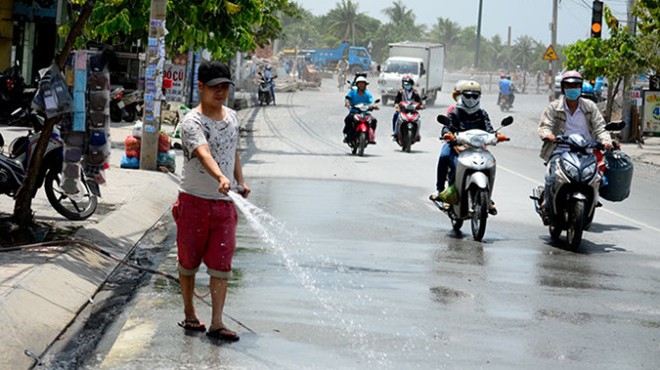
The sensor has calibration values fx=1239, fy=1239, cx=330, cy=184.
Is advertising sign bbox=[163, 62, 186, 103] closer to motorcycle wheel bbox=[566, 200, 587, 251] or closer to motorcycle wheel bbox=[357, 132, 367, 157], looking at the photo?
motorcycle wheel bbox=[357, 132, 367, 157]

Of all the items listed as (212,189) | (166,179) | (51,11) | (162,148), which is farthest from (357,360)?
(51,11)

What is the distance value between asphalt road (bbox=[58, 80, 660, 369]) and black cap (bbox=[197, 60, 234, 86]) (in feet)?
2.66

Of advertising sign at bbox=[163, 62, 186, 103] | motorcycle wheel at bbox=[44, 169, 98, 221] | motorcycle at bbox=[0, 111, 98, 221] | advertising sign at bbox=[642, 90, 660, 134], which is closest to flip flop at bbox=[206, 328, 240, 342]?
motorcycle at bbox=[0, 111, 98, 221]

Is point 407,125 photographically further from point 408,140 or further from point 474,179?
point 474,179

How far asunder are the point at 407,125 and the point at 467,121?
44.5ft

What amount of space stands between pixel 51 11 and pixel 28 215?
23494 millimetres

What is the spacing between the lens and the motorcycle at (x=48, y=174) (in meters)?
11.5

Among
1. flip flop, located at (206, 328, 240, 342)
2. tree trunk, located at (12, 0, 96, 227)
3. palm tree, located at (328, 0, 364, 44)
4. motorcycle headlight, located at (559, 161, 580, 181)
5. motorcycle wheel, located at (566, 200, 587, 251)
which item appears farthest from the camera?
palm tree, located at (328, 0, 364, 44)

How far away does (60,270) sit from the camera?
30.5 ft

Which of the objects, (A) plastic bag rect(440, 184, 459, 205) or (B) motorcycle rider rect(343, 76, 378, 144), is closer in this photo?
(A) plastic bag rect(440, 184, 459, 205)

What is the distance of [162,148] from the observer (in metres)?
19.1

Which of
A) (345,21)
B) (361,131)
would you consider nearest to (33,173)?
(361,131)

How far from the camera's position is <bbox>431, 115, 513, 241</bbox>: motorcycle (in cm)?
1305

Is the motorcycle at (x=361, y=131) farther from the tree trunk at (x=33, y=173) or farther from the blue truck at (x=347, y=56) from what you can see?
the blue truck at (x=347, y=56)
